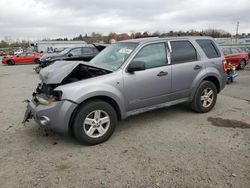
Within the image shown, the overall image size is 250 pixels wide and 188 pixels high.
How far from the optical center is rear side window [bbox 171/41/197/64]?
477cm

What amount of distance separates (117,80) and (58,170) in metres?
1.73

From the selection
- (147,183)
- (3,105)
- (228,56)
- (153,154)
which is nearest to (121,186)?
(147,183)

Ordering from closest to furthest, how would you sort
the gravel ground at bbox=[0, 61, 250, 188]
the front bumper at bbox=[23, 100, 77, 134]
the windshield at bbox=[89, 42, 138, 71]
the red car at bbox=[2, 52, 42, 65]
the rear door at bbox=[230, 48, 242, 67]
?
the gravel ground at bbox=[0, 61, 250, 188] → the front bumper at bbox=[23, 100, 77, 134] → the windshield at bbox=[89, 42, 138, 71] → the rear door at bbox=[230, 48, 242, 67] → the red car at bbox=[2, 52, 42, 65]

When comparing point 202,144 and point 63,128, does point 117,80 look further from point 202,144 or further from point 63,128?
point 202,144

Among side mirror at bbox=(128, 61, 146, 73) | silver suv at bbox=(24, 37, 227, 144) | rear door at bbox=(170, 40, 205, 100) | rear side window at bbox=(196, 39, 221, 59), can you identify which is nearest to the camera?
silver suv at bbox=(24, 37, 227, 144)

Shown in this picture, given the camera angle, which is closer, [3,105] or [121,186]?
[121,186]

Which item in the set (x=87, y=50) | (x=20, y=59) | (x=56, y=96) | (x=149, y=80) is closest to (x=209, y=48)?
(x=149, y=80)

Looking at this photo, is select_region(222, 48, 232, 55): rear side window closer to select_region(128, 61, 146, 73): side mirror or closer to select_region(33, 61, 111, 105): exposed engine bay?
select_region(128, 61, 146, 73): side mirror

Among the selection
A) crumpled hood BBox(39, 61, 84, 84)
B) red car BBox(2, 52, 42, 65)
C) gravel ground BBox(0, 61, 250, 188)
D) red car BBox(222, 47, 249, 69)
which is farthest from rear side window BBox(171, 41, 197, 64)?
red car BBox(2, 52, 42, 65)

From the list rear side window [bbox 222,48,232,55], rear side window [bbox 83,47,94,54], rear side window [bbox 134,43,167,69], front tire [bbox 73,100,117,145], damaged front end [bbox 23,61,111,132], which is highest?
rear side window [bbox 83,47,94,54]

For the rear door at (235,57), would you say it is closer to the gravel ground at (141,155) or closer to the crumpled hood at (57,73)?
the gravel ground at (141,155)

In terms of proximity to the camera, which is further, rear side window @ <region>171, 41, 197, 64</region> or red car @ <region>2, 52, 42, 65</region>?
red car @ <region>2, 52, 42, 65</region>

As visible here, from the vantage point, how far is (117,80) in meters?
4.00

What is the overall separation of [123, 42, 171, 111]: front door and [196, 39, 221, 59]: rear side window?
1.19 metres
